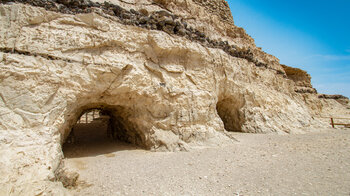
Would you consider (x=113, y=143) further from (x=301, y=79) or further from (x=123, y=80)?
(x=301, y=79)

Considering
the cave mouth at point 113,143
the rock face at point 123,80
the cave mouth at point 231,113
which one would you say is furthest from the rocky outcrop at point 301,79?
the cave mouth at point 113,143

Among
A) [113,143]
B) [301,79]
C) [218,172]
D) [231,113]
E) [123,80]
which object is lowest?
[113,143]

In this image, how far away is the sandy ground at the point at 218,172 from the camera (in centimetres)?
303

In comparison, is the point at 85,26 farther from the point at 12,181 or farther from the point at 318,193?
the point at 318,193

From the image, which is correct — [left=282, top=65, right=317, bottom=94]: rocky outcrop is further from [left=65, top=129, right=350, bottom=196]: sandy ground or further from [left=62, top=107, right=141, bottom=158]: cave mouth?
[left=62, top=107, right=141, bottom=158]: cave mouth

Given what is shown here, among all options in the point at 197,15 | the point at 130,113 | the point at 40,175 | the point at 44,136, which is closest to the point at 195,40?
the point at 197,15

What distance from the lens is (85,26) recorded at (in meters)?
5.30

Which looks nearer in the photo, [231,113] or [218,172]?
[218,172]

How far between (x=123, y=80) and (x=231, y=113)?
6.96m

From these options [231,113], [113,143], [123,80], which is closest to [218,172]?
[123,80]

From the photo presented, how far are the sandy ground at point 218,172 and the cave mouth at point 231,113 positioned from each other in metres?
4.06

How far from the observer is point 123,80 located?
219 inches

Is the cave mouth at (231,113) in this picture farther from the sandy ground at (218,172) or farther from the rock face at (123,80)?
the sandy ground at (218,172)

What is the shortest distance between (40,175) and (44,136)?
99 cm
